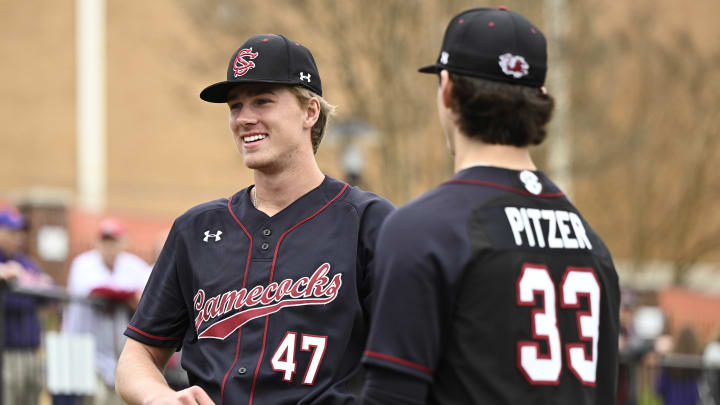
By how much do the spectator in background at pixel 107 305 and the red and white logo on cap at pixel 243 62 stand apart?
211 inches

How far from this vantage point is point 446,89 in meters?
2.56

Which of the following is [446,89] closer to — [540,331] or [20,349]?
[540,331]

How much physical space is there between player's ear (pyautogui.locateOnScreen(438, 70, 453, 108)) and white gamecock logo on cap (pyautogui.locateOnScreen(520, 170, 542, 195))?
27cm

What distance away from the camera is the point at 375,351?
240cm

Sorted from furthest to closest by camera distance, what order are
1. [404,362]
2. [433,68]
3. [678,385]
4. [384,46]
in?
[384,46]
[678,385]
[433,68]
[404,362]

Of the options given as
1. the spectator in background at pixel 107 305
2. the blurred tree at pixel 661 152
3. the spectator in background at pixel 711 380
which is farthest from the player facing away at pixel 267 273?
the blurred tree at pixel 661 152

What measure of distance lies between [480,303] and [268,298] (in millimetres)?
922

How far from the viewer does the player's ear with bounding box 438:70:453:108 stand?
101 inches

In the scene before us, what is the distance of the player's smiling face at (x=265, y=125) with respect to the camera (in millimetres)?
3295

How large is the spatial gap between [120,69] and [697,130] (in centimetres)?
1600

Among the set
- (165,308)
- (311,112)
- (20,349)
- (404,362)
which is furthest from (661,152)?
(404,362)

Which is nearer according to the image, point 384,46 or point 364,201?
point 364,201

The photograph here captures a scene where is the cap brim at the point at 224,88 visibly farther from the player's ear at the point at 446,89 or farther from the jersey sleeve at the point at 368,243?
the player's ear at the point at 446,89

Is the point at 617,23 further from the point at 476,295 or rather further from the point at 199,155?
the point at 476,295
